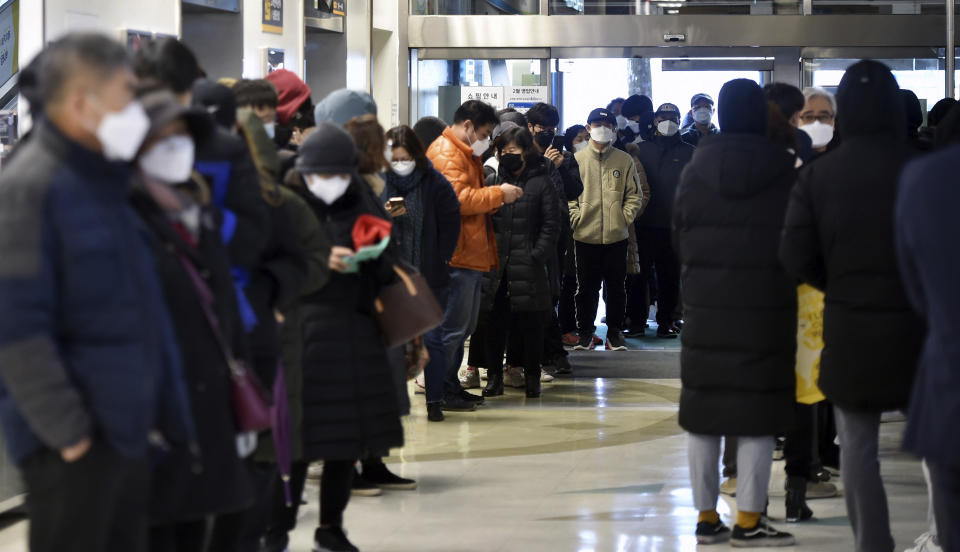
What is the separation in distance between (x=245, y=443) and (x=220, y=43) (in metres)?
5.71

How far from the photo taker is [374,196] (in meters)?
5.03

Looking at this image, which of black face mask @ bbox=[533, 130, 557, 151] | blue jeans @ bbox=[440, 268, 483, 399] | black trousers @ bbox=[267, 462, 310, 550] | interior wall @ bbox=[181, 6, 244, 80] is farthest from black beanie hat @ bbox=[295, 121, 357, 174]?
black face mask @ bbox=[533, 130, 557, 151]

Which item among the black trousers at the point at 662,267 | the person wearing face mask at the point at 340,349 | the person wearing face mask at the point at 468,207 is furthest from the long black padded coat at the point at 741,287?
Result: the black trousers at the point at 662,267

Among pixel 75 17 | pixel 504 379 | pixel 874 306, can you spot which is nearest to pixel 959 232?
pixel 874 306

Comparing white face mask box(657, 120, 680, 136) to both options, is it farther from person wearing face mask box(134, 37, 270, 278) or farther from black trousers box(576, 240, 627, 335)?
person wearing face mask box(134, 37, 270, 278)

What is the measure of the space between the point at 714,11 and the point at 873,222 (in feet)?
27.6

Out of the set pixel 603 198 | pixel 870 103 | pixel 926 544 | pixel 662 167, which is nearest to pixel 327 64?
pixel 603 198

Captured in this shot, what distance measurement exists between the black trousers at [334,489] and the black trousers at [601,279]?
5459 millimetres

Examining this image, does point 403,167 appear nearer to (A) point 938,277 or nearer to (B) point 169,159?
(B) point 169,159

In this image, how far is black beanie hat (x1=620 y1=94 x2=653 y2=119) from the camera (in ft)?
36.0

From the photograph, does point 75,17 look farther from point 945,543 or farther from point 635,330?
point 635,330

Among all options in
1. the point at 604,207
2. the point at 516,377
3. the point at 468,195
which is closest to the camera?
the point at 468,195

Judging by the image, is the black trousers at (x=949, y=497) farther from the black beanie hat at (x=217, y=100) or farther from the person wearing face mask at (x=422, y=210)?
the person wearing face mask at (x=422, y=210)

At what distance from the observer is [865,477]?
4.38m
